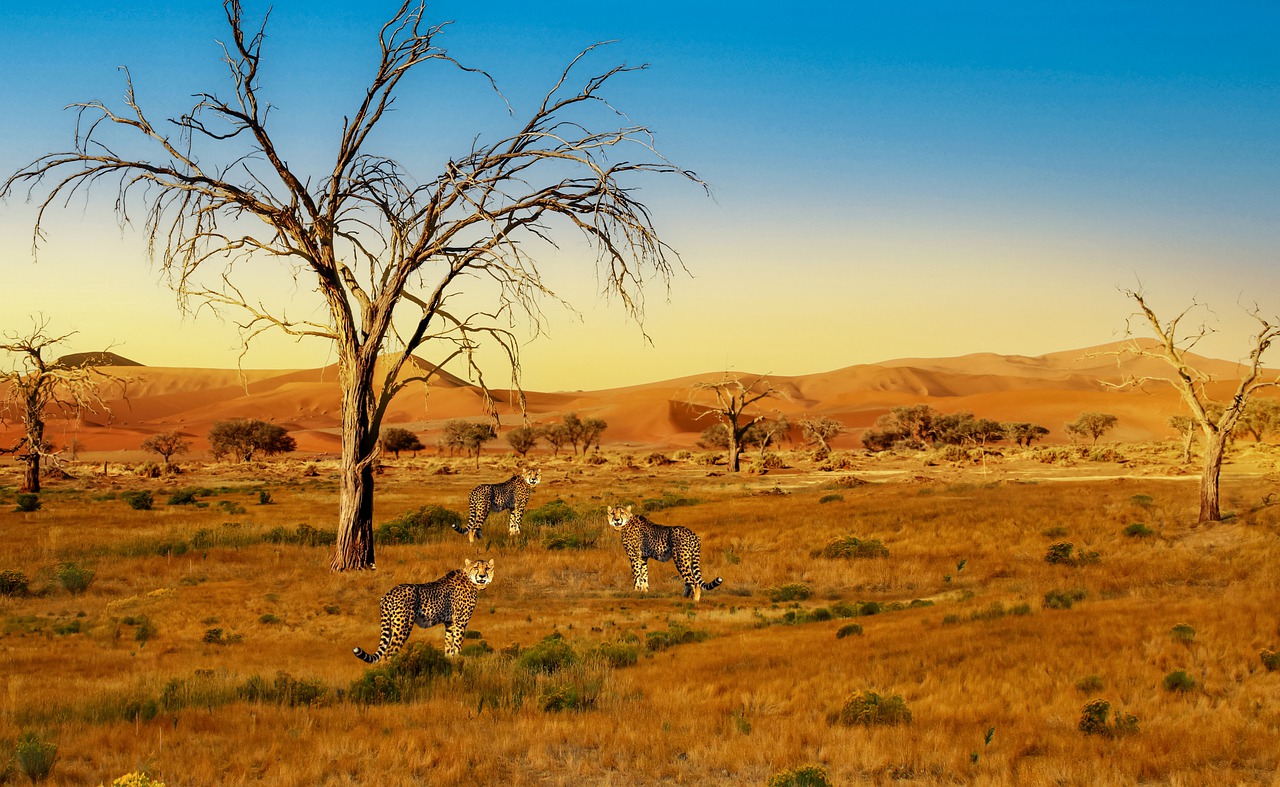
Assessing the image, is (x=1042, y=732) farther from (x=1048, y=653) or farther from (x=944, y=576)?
(x=944, y=576)

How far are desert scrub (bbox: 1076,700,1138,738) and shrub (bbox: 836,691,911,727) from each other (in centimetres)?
192

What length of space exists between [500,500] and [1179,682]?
19.3 meters

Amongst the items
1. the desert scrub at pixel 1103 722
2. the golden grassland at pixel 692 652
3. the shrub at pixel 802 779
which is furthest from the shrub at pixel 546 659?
the desert scrub at pixel 1103 722

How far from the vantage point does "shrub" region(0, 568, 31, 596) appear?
1872 centimetres

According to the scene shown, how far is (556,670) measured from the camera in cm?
1296

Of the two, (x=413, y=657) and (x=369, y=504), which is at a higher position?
(x=369, y=504)

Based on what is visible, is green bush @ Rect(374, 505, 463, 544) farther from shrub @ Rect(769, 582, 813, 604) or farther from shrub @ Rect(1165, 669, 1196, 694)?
shrub @ Rect(1165, 669, 1196, 694)

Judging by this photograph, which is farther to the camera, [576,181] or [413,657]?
[576,181]

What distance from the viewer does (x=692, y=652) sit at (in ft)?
47.3

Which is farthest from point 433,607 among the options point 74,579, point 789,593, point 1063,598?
point 1063,598

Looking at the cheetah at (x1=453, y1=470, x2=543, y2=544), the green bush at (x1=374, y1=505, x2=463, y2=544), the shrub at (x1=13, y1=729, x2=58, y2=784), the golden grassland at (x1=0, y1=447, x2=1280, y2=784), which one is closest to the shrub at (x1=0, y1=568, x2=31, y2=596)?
the golden grassland at (x1=0, y1=447, x2=1280, y2=784)

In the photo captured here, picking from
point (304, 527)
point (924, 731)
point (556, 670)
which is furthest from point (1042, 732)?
point (304, 527)

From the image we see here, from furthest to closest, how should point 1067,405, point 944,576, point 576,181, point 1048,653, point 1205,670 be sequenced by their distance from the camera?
1. point 1067,405
2. point 944,576
3. point 576,181
4. point 1048,653
5. point 1205,670

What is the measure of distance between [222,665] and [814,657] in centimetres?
870
